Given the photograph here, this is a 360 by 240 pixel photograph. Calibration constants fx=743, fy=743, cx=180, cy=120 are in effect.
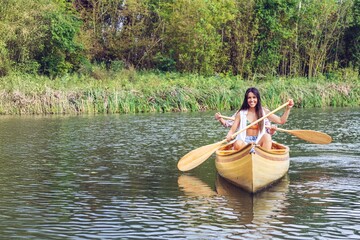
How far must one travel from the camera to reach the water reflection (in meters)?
10.0

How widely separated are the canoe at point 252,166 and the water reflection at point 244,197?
0.13m

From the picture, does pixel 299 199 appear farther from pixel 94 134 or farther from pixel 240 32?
pixel 240 32

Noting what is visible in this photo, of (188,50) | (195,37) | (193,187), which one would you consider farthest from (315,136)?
(188,50)

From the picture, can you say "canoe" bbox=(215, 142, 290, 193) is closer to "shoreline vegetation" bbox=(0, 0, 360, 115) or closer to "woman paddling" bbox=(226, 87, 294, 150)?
"woman paddling" bbox=(226, 87, 294, 150)

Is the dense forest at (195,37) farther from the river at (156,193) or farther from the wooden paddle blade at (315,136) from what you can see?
the wooden paddle blade at (315,136)

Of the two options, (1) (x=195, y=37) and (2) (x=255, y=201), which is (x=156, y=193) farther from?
(1) (x=195, y=37)

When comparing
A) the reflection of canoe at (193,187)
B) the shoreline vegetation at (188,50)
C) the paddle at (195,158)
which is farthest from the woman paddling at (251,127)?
the shoreline vegetation at (188,50)

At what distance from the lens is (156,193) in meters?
11.7

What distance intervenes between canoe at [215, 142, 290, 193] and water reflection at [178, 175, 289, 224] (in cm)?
13

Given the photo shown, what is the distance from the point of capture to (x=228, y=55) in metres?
41.8

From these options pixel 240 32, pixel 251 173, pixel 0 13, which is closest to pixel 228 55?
pixel 240 32

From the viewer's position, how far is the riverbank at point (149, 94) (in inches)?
1177

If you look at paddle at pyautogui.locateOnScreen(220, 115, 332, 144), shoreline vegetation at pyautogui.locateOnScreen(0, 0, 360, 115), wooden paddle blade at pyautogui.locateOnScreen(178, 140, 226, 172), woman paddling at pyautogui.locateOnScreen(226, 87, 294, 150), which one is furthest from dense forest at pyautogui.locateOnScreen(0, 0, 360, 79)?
woman paddling at pyautogui.locateOnScreen(226, 87, 294, 150)

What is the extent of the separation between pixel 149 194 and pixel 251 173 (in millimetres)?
1621
